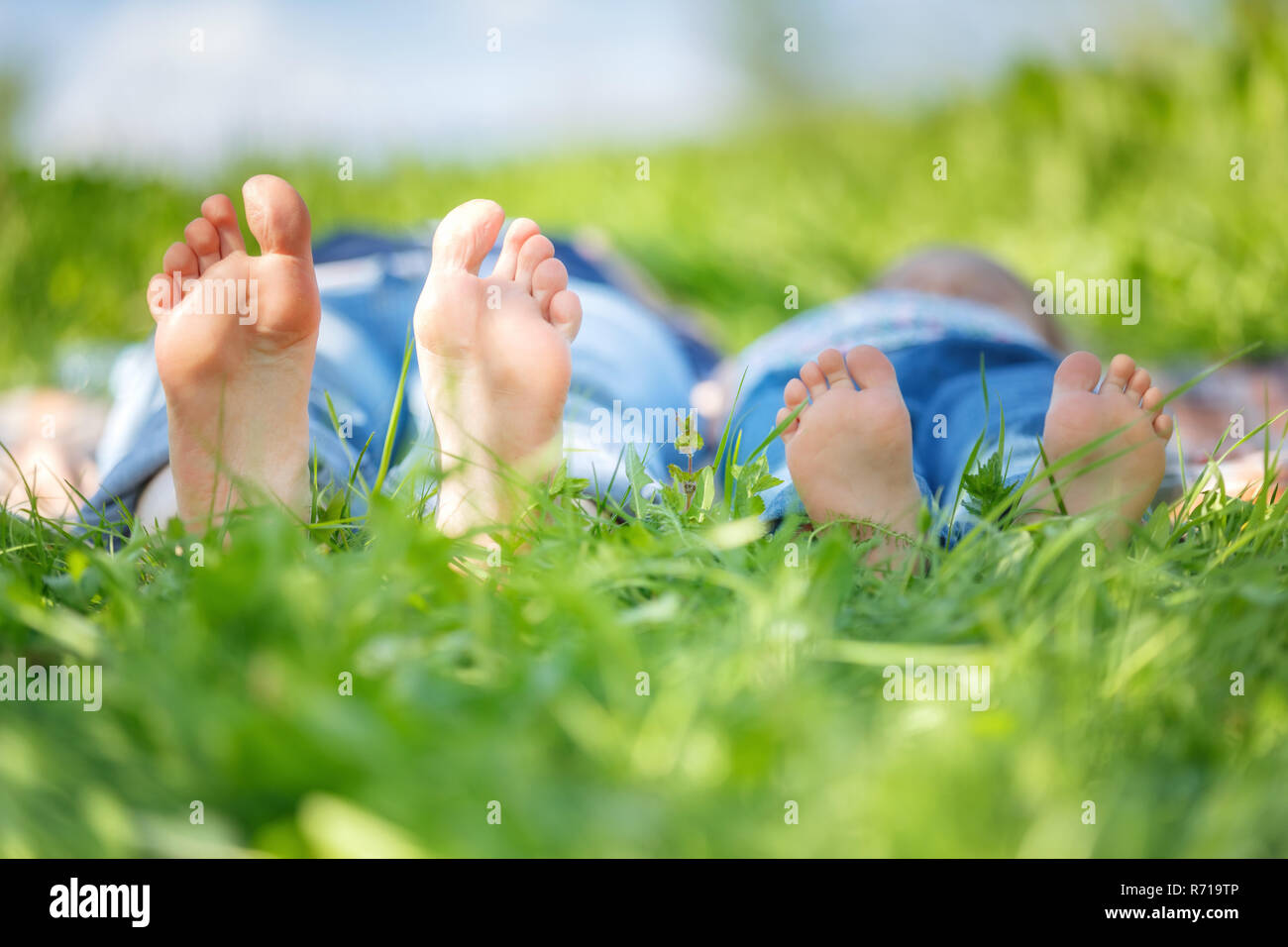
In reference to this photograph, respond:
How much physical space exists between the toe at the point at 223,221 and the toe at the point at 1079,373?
0.91 meters

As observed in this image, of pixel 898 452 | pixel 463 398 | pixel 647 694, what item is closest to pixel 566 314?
pixel 463 398

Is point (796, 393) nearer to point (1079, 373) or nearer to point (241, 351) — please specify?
point (1079, 373)

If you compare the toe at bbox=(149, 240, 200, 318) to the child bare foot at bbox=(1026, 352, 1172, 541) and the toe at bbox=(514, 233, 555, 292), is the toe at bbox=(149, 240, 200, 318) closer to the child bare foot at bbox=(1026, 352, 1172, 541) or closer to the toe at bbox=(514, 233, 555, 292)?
the toe at bbox=(514, 233, 555, 292)

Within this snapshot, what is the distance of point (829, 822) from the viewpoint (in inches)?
21.2

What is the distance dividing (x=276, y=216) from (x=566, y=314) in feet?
1.02

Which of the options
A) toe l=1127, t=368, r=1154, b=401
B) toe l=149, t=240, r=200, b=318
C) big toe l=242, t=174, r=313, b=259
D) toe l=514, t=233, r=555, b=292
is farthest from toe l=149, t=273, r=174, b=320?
toe l=1127, t=368, r=1154, b=401

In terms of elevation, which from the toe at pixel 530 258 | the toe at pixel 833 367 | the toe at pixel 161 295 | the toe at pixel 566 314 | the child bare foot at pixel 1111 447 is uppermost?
the toe at pixel 530 258

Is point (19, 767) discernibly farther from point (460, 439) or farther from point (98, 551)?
point (460, 439)

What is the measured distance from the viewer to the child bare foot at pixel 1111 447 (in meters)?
1.00

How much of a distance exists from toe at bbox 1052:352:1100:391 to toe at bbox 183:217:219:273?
0.94 m

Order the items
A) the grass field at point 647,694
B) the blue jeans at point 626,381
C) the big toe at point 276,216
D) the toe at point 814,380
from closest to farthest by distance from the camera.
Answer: the grass field at point 647,694
the big toe at point 276,216
the toe at point 814,380
the blue jeans at point 626,381

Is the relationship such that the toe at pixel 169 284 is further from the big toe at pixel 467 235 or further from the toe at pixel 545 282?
the toe at pixel 545 282

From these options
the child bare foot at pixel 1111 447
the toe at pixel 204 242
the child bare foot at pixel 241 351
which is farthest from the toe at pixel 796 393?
the toe at pixel 204 242
